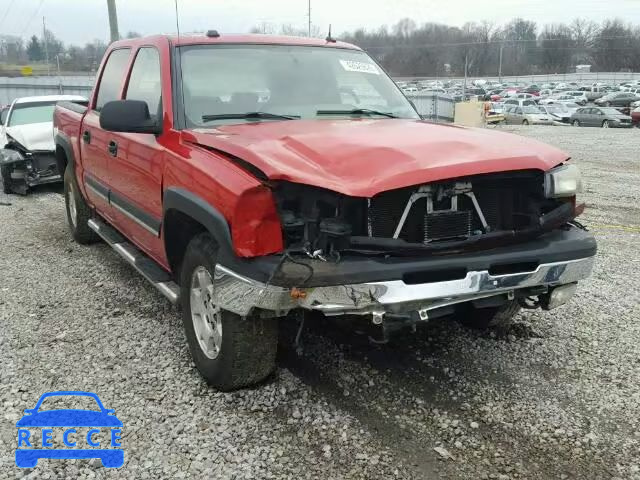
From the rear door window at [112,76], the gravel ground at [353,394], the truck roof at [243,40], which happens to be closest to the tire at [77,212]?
the rear door window at [112,76]

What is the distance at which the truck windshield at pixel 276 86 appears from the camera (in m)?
3.98

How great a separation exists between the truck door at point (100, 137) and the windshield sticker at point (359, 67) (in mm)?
1764

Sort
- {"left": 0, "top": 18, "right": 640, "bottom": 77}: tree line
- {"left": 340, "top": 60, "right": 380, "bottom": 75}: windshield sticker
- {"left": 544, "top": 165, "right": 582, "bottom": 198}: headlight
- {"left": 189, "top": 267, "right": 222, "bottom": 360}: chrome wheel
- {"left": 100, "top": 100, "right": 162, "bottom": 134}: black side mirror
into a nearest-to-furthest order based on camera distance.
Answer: {"left": 544, "top": 165, "right": 582, "bottom": 198}: headlight
{"left": 189, "top": 267, "right": 222, "bottom": 360}: chrome wheel
{"left": 100, "top": 100, "right": 162, "bottom": 134}: black side mirror
{"left": 340, "top": 60, "right": 380, "bottom": 75}: windshield sticker
{"left": 0, "top": 18, "right": 640, "bottom": 77}: tree line

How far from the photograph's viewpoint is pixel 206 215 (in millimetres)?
Result: 3121

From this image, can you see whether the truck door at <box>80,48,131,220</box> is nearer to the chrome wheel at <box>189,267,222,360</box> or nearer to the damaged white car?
the chrome wheel at <box>189,267,222,360</box>

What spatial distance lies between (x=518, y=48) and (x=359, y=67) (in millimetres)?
95404

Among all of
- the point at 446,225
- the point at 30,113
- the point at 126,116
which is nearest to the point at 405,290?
the point at 446,225

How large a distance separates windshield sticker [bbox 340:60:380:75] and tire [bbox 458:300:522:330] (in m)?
1.99

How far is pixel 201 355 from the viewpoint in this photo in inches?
142

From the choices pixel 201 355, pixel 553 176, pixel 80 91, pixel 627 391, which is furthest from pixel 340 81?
pixel 80 91

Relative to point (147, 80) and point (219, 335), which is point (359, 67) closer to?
point (147, 80)

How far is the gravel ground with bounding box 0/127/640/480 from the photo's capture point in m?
2.91

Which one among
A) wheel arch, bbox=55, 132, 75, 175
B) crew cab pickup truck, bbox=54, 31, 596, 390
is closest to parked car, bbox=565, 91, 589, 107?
wheel arch, bbox=55, 132, 75, 175

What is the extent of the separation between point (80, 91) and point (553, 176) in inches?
1033
